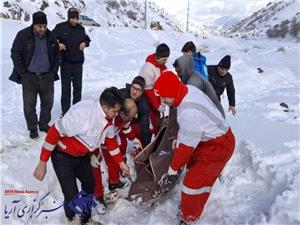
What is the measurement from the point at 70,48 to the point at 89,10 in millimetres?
34237

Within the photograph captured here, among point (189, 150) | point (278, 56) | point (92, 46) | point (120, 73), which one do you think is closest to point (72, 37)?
point (189, 150)

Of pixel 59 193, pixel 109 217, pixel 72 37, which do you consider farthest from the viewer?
pixel 72 37

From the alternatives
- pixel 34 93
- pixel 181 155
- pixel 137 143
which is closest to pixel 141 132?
pixel 137 143

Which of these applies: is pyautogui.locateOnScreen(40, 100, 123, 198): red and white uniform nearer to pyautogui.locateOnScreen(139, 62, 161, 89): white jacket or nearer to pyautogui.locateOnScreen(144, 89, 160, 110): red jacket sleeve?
pyautogui.locateOnScreen(144, 89, 160, 110): red jacket sleeve

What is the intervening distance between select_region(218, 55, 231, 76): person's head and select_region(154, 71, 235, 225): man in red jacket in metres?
1.82

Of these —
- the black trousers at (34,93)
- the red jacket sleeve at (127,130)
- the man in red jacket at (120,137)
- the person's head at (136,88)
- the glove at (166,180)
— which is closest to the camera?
the man in red jacket at (120,137)

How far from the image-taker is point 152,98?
16.7ft

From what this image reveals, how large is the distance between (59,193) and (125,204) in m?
0.83

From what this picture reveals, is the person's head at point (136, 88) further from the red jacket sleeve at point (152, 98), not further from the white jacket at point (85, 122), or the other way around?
the white jacket at point (85, 122)

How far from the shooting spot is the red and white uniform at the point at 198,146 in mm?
3512

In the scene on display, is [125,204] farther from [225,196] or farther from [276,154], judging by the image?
[276,154]

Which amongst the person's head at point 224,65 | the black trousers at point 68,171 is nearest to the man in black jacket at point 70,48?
the person's head at point 224,65

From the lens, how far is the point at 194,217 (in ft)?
12.7

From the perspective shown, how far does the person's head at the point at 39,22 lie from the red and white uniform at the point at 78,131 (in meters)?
2.24
